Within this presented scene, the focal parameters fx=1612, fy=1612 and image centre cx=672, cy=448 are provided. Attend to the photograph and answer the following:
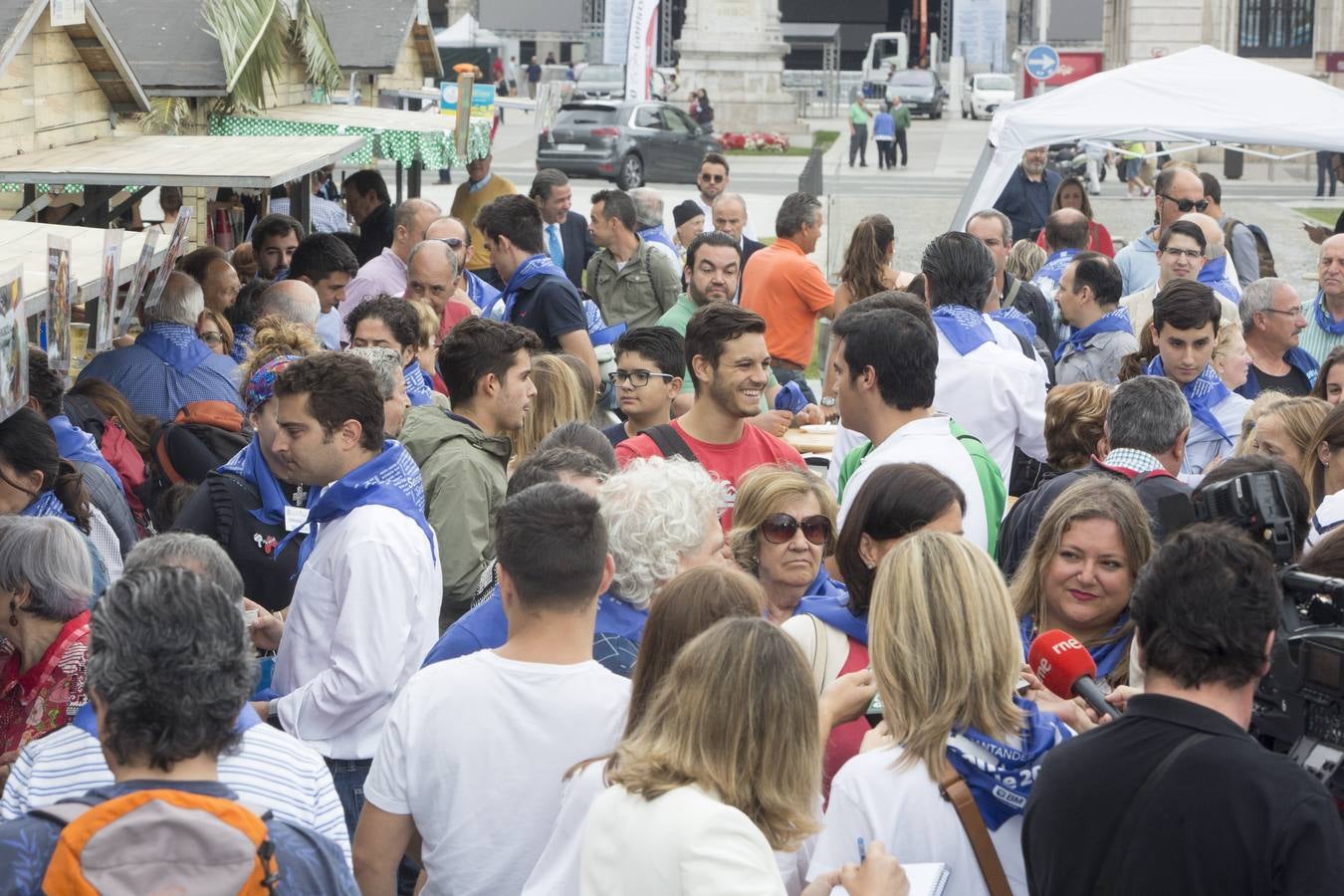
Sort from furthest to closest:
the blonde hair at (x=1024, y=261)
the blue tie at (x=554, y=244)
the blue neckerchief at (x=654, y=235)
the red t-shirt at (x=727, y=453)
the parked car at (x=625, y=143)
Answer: the parked car at (x=625, y=143) < the blue tie at (x=554, y=244) < the blue neckerchief at (x=654, y=235) < the blonde hair at (x=1024, y=261) < the red t-shirt at (x=727, y=453)

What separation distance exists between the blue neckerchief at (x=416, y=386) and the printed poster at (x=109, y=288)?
1.21 meters

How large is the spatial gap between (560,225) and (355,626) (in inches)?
357

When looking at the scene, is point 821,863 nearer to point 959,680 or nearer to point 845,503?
point 959,680

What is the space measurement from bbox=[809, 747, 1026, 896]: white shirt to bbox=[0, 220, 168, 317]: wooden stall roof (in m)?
3.38

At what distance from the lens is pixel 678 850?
2840 mm

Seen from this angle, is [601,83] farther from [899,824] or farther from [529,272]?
[899,824]

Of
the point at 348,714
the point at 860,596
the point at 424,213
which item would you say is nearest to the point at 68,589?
the point at 348,714

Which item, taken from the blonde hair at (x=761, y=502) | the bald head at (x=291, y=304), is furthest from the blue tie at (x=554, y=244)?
the blonde hair at (x=761, y=502)

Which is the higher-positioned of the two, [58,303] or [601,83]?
[601,83]

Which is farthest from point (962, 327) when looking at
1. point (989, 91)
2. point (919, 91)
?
point (919, 91)

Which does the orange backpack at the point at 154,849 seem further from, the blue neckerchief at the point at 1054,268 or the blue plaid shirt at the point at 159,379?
the blue neckerchief at the point at 1054,268

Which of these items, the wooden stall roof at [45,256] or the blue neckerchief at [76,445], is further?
the blue neckerchief at [76,445]

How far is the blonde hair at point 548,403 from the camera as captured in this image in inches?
254

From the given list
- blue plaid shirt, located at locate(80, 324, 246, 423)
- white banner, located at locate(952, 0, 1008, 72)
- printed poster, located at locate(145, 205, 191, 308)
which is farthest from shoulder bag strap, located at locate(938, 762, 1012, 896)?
white banner, located at locate(952, 0, 1008, 72)
